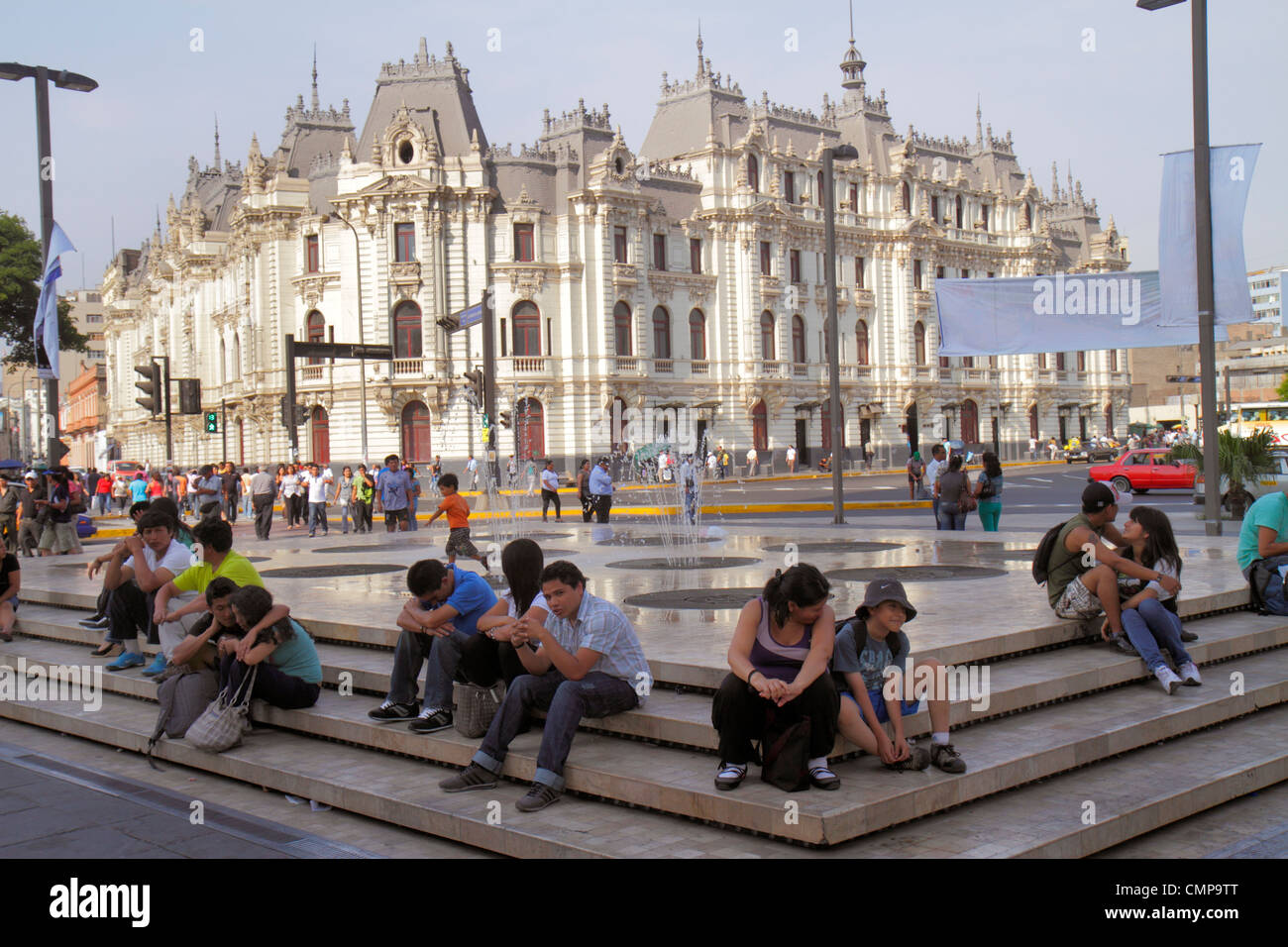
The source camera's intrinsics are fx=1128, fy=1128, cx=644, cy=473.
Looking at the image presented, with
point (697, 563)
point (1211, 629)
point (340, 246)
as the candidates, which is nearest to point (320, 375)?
point (340, 246)

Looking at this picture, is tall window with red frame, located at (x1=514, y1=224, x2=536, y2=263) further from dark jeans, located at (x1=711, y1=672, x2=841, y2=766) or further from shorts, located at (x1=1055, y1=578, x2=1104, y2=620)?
dark jeans, located at (x1=711, y1=672, x2=841, y2=766)

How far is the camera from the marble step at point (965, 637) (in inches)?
Answer: 285

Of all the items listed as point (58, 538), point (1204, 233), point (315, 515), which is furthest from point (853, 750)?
point (315, 515)

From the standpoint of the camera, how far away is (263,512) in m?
24.2

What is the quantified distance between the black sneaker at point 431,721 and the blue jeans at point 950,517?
12976 mm

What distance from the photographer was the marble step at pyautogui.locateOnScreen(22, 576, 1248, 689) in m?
7.24

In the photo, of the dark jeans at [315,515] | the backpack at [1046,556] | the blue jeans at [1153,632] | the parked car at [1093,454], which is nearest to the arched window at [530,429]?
the dark jeans at [315,515]

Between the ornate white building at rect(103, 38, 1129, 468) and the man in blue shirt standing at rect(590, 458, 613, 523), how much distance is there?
25381 millimetres

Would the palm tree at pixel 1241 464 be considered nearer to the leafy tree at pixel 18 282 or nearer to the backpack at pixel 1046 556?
the backpack at pixel 1046 556

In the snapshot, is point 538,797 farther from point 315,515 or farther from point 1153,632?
point 315,515

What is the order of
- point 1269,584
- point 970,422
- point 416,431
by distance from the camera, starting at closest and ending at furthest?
point 1269,584
point 416,431
point 970,422

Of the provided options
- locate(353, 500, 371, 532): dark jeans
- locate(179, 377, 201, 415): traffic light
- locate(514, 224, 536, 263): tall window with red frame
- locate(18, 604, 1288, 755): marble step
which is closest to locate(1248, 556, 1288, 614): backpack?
locate(18, 604, 1288, 755): marble step

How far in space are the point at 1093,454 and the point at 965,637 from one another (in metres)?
56.7
